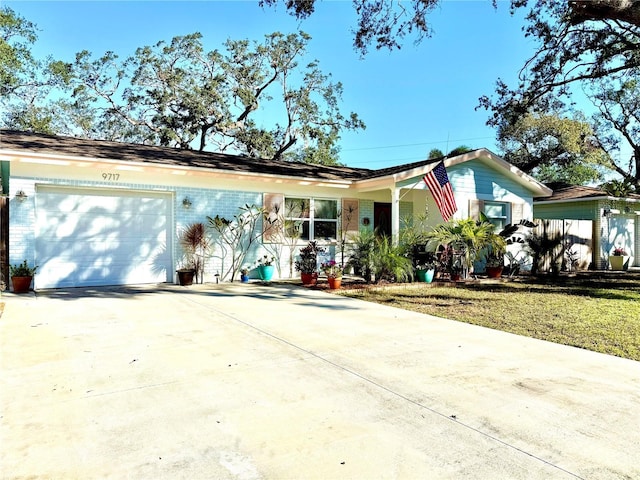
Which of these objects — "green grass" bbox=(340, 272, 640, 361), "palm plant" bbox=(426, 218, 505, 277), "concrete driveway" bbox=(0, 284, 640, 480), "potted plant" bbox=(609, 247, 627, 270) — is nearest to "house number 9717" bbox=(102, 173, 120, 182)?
"concrete driveway" bbox=(0, 284, 640, 480)

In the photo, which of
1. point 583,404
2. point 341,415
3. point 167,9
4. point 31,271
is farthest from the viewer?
point 167,9

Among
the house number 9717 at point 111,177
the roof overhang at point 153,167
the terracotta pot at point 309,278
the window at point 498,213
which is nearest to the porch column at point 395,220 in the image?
the roof overhang at point 153,167

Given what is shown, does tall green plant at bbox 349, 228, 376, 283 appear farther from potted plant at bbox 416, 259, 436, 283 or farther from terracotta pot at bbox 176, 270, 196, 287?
terracotta pot at bbox 176, 270, 196, 287

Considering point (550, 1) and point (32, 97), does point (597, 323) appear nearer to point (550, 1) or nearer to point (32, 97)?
point (550, 1)

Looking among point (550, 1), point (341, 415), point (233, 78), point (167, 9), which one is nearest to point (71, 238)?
point (167, 9)

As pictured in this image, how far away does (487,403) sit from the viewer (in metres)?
3.49

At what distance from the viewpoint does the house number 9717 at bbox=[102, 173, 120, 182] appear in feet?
33.4

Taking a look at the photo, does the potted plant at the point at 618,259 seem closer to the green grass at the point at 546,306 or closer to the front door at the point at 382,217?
the green grass at the point at 546,306

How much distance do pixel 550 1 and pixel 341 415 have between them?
42.2 feet

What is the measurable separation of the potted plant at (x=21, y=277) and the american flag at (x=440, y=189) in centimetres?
930

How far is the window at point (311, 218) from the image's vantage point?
12531 millimetres

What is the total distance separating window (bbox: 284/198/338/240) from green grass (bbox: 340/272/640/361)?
3.23 m

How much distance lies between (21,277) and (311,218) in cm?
714

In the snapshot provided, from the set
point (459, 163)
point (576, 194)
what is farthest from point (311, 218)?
point (576, 194)
